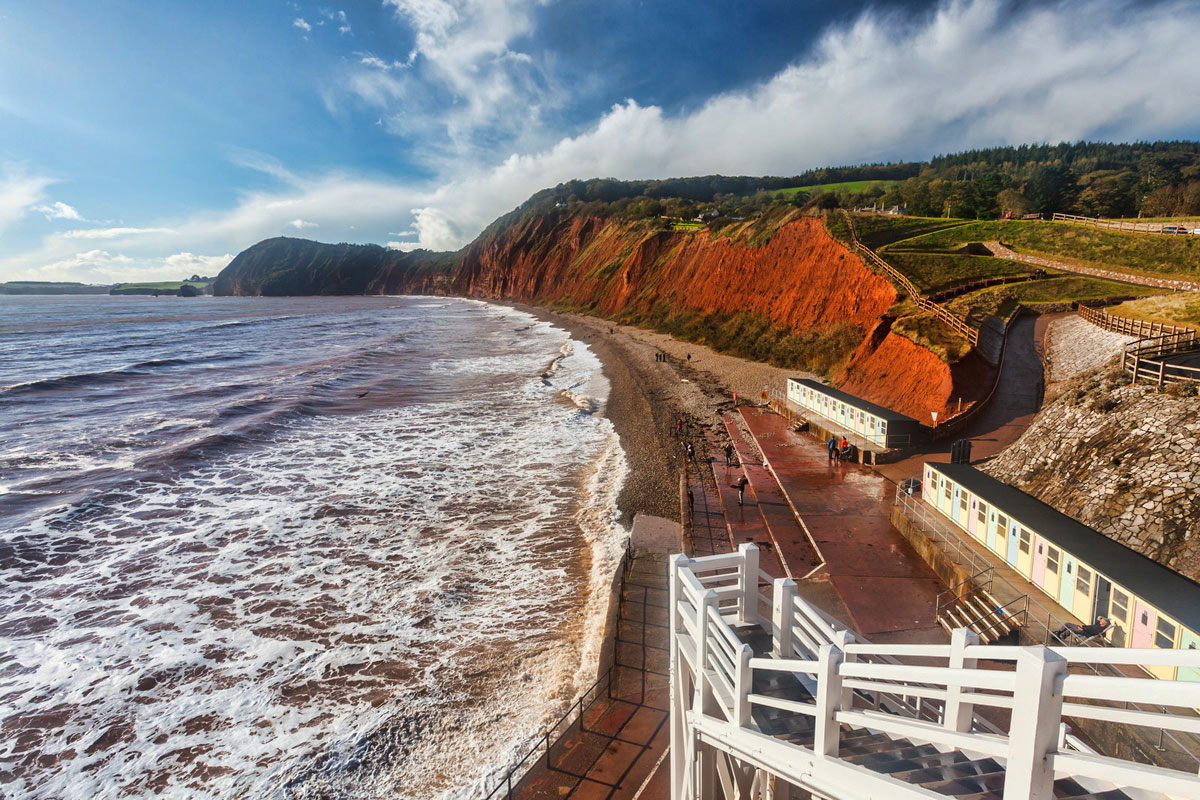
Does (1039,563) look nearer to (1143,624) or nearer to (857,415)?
(1143,624)

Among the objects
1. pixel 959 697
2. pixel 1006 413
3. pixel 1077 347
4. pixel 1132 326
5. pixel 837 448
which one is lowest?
pixel 837 448

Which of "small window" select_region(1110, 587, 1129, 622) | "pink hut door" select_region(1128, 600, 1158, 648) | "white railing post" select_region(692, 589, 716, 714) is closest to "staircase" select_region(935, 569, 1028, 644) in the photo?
"small window" select_region(1110, 587, 1129, 622)

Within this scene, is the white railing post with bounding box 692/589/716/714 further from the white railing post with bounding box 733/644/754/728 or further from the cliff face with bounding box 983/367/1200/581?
the cliff face with bounding box 983/367/1200/581

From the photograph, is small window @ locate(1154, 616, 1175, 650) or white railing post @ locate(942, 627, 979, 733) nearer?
white railing post @ locate(942, 627, 979, 733)

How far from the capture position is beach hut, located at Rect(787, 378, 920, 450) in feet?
65.0

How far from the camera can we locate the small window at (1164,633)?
315 inches

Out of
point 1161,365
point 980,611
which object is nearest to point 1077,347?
point 1161,365

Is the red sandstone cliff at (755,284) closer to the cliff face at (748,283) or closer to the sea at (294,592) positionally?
the cliff face at (748,283)

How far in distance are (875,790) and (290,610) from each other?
14.6 metres

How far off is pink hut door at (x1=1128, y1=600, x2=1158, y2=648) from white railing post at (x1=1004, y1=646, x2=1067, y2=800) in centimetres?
845

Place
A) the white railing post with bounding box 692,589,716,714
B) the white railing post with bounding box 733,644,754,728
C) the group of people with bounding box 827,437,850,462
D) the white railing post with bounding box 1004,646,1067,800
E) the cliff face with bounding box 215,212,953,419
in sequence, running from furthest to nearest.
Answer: the cliff face with bounding box 215,212,953,419
the group of people with bounding box 827,437,850,462
the white railing post with bounding box 692,589,716,714
the white railing post with bounding box 733,644,754,728
the white railing post with bounding box 1004,646,1067,800

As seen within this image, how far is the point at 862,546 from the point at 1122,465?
18.7 feet

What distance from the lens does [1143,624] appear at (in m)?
8.48

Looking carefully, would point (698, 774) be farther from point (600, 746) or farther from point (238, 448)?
A: point (238, 448)
